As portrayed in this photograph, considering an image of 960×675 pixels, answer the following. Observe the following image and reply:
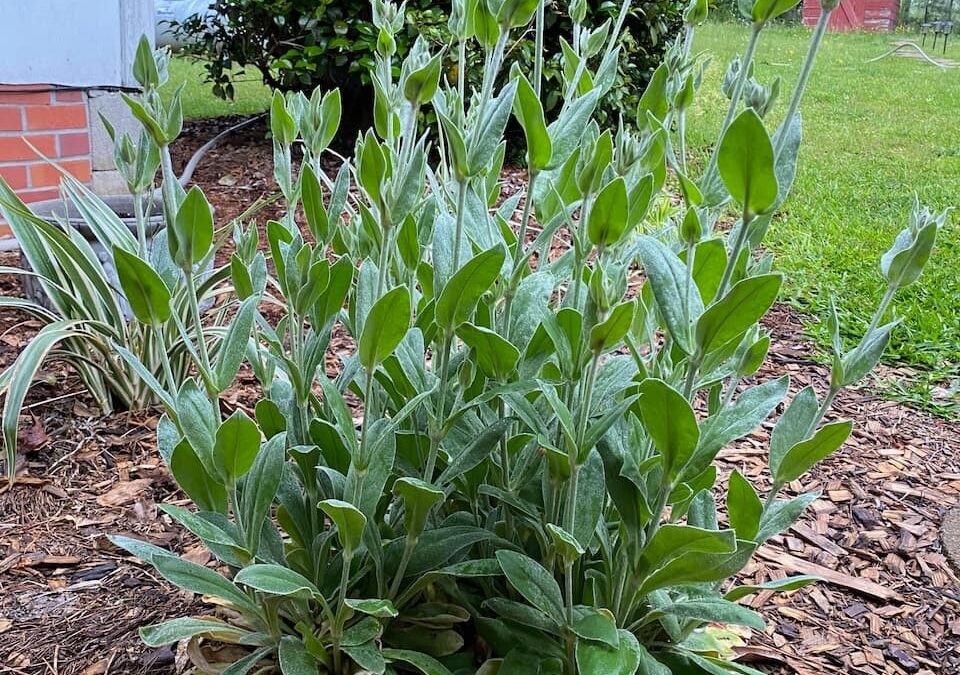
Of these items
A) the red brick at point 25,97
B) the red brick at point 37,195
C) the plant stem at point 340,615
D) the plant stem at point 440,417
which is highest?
the red brick at point 25,97

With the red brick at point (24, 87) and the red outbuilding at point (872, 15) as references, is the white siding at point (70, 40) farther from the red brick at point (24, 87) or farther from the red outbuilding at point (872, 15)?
the red outbuilding at point (872, 15)

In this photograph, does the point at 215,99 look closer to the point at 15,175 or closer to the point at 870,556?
the point at 15,175

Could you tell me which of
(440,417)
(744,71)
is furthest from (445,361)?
(744,71)

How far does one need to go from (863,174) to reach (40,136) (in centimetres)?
478

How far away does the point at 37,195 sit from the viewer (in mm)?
3480

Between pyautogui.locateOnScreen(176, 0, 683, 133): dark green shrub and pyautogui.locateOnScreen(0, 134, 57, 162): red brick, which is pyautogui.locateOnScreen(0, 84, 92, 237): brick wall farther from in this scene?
pyautogui.locateOnScreen(176, 0, 683, 133): dark green shrub

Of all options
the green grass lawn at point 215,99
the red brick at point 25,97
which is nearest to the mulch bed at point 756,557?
the red brick at point 25,97

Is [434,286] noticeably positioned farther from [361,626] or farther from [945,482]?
[945,482]

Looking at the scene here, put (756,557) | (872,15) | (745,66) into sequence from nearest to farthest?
1. (745,66)
2. (756,557)
3. (872,15)

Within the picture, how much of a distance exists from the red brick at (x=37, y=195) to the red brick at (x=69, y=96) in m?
0.37

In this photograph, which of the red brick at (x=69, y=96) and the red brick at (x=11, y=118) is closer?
the red brick at (x=11, y=118)

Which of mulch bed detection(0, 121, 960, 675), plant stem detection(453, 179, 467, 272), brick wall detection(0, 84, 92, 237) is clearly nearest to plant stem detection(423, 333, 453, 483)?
plant stem detection(453, 179, 467, 272)

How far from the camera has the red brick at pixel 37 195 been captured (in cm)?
343

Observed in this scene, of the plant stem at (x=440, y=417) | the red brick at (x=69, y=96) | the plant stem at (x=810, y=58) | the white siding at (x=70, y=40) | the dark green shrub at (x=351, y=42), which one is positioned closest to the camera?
the plant stem at (x=810, y=58)
